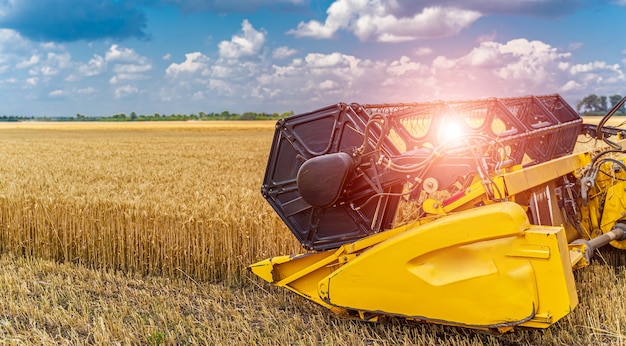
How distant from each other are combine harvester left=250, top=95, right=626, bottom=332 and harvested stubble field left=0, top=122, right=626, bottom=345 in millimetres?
391

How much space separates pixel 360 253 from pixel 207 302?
5.42ft

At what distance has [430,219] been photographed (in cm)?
388

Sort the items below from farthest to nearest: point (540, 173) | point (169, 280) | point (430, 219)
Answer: point (169, 280) < point (540, 173) < point (430, 219)

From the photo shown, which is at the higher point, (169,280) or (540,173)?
(540,173)

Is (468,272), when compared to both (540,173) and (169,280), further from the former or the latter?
(169,280)

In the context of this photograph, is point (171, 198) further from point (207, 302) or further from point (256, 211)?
point (207, 302)

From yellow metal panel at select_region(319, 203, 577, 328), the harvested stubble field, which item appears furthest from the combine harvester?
the harvested stubble field

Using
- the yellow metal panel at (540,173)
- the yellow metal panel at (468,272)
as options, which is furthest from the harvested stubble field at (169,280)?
the yellow metal panel at (540,173)

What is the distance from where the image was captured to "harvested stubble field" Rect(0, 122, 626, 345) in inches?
164

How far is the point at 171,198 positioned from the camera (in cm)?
707

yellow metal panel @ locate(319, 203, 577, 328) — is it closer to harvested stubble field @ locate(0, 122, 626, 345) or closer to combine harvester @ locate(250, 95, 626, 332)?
combine harvester @ locate(250, 95, 626, 332)

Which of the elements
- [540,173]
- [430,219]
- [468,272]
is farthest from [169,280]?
[540,173]

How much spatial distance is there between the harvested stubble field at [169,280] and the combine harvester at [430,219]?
0.39 metres

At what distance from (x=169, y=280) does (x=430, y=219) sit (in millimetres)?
3053
